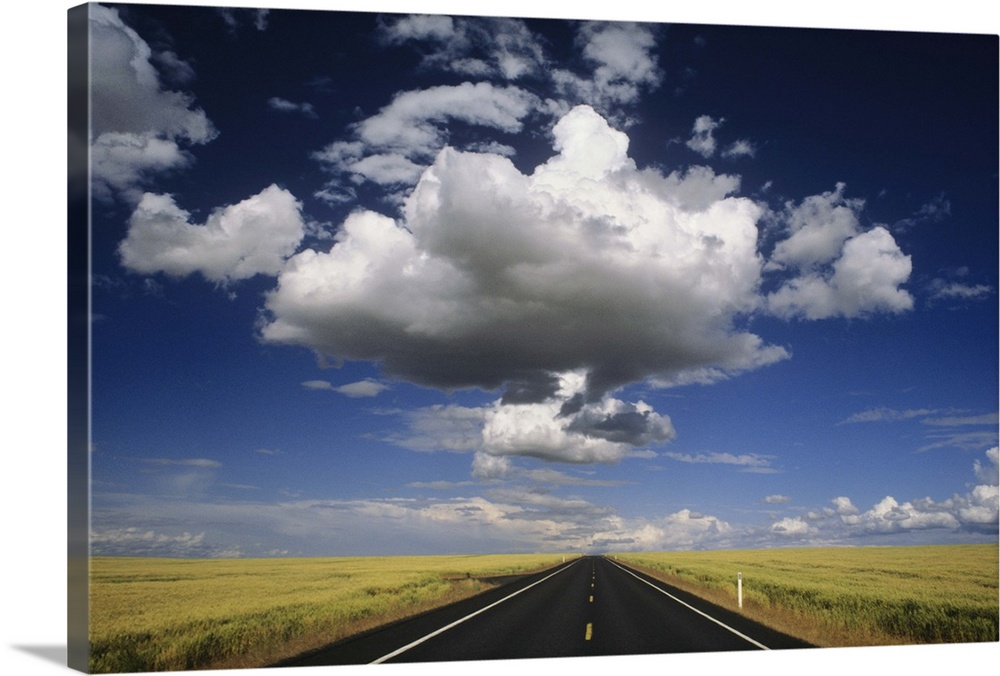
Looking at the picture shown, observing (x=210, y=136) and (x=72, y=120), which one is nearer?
(x=72, y=120)

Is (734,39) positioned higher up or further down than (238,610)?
higher up

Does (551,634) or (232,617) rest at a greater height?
(232,617)

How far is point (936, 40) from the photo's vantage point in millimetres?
20422

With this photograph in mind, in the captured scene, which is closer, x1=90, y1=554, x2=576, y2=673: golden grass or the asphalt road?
x1=90, y1=554, x2=576, y2=673: golden grass

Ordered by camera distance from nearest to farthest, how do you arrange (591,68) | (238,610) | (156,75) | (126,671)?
(126,671) < (156,75) < (591,68) < (238,610)

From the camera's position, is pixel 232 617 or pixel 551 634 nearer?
pixel 551 634

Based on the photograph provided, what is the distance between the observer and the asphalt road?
661 inches

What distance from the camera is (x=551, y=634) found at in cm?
1916

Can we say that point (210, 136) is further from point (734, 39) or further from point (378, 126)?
point (734, 39)

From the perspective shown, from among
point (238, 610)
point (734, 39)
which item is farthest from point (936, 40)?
point (238, 610)

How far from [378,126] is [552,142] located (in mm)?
3699

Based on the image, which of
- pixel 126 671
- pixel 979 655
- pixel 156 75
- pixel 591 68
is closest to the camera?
pixel 126 671

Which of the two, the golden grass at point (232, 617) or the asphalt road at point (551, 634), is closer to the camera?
the golden grass at point (232, 617)

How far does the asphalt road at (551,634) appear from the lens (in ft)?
55.1
